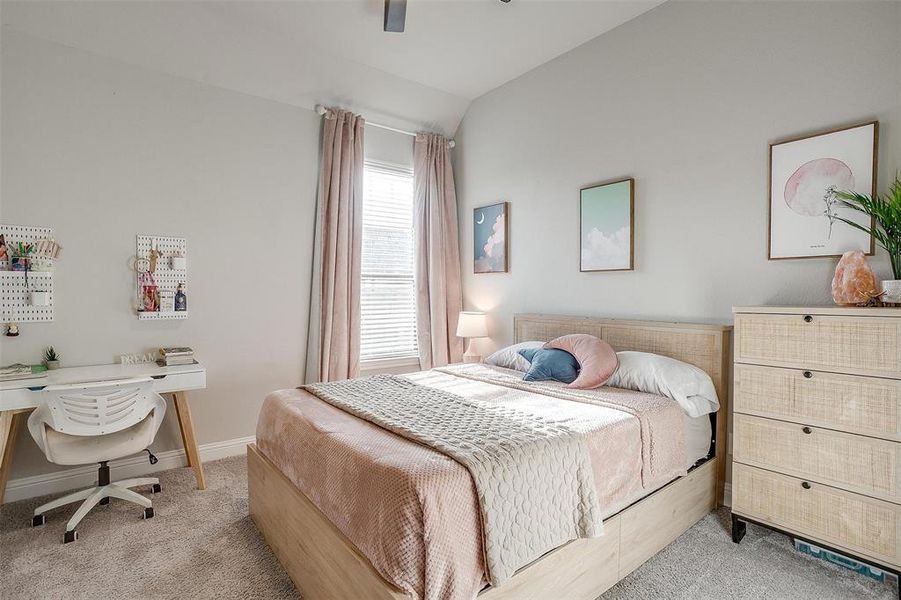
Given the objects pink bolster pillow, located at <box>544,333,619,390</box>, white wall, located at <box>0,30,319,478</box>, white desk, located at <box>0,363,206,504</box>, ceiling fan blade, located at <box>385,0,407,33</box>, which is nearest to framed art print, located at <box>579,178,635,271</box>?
pink bolster pillow, located at <box>544,333,619,390</box>

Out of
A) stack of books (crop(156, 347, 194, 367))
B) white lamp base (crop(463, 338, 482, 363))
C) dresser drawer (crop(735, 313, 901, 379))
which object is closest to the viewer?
dresser drawer (crop(735, 313, 901, 379))

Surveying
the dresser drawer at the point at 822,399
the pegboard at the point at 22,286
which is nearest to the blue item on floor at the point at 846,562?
the dresser drawer at the point at 822,399

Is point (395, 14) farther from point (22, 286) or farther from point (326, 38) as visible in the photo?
point (22, 286)

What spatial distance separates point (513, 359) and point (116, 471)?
2.79 metres

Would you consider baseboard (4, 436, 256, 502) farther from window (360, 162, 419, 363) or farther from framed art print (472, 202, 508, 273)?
framed art print (472, 202, 508, 273)

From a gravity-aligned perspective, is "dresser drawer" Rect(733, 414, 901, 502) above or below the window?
below

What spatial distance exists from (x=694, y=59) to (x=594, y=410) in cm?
224

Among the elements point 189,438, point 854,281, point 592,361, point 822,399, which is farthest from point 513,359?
point 189,438

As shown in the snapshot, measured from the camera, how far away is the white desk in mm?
2357

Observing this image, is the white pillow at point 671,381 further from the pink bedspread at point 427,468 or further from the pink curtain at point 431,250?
the pink curtain at point 431,250

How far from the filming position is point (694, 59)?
273 cm

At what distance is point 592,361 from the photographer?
263 centimetres

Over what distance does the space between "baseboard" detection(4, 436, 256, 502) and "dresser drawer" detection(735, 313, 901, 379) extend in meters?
3.44

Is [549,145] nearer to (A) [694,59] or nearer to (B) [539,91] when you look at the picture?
(B) [539,91]
